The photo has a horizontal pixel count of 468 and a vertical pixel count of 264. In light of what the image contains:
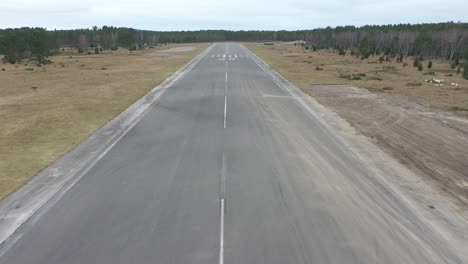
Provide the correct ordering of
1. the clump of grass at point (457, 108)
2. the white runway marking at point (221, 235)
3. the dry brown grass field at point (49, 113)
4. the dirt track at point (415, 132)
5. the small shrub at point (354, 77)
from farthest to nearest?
1. the small shrub at point (354, 77)
2. the clump of grass at point (457, 108)
3. the dry brown grass field at point (49, 113)
4. the dirt track at point (415, 132)
5. the white runway marking at point (221, 235)

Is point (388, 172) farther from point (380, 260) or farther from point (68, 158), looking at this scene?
point (68, 158)

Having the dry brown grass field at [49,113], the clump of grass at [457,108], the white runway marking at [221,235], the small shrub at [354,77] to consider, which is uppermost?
the small shrub at [354,77]

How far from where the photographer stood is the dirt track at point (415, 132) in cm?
1273

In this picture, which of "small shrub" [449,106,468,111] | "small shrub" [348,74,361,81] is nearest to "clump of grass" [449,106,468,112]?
"small shrub" [449,106,468,111]

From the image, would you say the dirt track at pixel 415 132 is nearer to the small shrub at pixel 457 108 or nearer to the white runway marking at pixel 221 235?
the small shrub at pixel 457 108

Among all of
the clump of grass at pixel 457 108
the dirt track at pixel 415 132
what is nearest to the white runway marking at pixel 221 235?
the dirt track at pixel 415 132

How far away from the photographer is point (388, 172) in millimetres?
12781

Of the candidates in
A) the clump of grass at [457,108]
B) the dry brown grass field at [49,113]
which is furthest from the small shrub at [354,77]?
the dry brown grass field at [49,113]

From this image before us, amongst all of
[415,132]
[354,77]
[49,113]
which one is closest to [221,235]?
[415,132]

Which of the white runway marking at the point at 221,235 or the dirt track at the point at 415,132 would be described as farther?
the dirt track at the point at 415,132

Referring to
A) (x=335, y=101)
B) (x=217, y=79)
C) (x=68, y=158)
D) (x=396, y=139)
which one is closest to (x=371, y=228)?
(x=396, y=139)

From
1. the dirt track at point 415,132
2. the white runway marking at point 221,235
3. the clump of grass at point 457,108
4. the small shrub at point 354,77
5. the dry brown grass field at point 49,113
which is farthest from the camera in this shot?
the small shrub at point 354,77

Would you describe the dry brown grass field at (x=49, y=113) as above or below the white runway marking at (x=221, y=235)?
above

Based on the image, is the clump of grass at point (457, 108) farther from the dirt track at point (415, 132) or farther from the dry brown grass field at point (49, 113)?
the dry brown grass field at point (49, 113)
